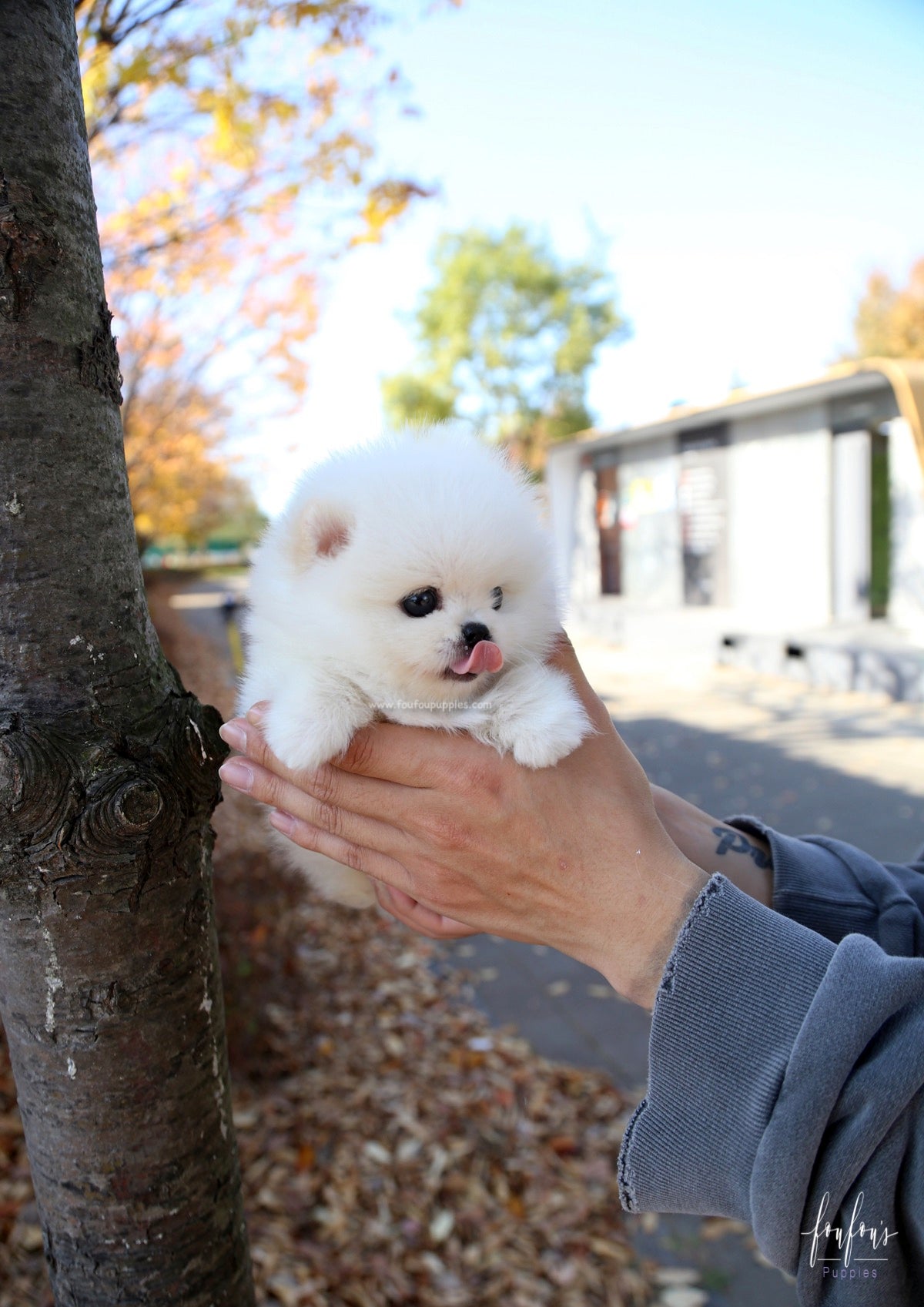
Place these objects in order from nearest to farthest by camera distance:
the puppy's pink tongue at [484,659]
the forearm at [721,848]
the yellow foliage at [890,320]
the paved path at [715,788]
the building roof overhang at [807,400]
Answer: the puppy's pink tongue at [484,659]
the forearm at [721,848]
the paved path at [715,788]
the building roof overhang at [807,400]
the yellow foliage at [890,320]

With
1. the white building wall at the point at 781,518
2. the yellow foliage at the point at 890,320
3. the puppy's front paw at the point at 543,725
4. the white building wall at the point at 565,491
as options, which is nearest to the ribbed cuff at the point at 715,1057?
the puppy's front paw at the point at 543,725

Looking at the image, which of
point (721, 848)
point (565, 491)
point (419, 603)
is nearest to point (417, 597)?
point (419, 603)

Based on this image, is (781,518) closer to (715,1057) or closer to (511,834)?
(511,834)

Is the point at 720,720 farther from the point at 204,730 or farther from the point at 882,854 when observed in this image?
the point at 204,730

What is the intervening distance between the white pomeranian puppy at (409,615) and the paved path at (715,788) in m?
2.48

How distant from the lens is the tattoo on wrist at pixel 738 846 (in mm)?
1769

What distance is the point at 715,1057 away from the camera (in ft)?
3.90

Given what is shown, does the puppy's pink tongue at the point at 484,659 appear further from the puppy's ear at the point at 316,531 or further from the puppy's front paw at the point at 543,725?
the puppy's ear at the point at 316,531

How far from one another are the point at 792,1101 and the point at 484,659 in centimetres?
77

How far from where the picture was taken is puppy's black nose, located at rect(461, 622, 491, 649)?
148cm

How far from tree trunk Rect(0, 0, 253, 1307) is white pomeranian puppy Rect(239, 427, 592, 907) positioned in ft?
0.90

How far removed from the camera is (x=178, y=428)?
10.8 meters

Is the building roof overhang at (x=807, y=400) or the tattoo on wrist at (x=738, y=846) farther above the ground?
the building roof overhang at (x=807, y=400)

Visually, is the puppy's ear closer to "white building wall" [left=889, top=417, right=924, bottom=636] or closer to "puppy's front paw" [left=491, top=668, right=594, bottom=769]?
"puppy's front paw" [left=491, top=668, right=594, bottom=769]
